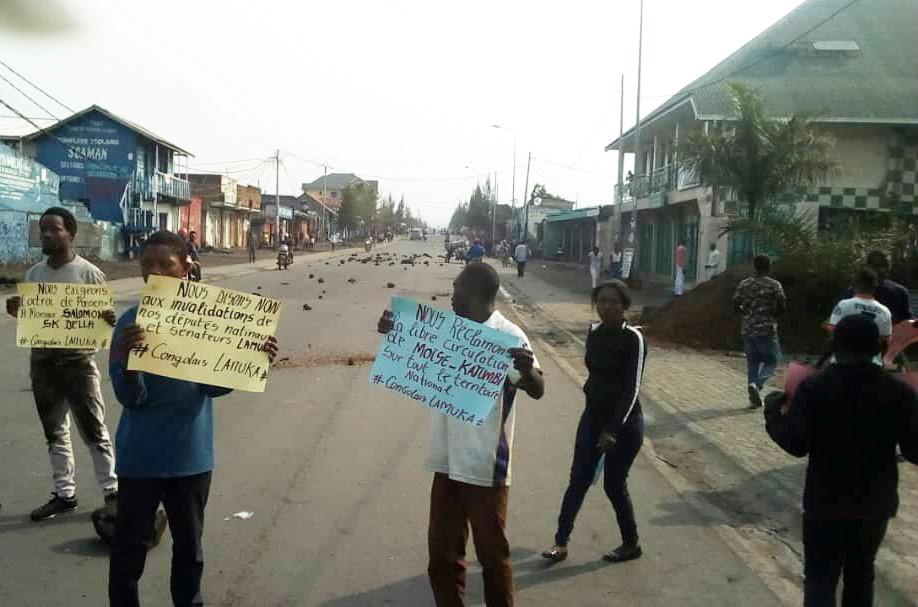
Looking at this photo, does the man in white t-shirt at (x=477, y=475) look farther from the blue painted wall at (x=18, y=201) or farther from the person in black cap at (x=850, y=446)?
the blue painted wall at (x=18, y=201)

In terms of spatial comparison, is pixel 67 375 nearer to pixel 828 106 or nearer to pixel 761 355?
pixel 761 355

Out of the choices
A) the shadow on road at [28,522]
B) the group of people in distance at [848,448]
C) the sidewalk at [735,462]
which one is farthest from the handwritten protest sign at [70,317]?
the sidewalk at [735,462]

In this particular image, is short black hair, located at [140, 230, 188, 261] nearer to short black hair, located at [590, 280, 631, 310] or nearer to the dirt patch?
short black hair, located at [590, 280, 631, 310]

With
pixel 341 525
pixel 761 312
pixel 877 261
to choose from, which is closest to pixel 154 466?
pixel 341 525

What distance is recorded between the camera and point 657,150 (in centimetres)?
3712

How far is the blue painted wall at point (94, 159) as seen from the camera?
136ft

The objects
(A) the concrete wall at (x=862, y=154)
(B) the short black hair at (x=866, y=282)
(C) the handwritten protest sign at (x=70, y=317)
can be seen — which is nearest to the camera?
(C) the handwritten protest sign at (x=70, y=317)

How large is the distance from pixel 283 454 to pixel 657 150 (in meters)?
32.4

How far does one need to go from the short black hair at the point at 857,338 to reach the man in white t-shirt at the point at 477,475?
120 centimetres

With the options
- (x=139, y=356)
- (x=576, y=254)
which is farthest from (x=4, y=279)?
(x=576, y=254)

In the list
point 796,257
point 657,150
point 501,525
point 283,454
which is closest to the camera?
point 501,525

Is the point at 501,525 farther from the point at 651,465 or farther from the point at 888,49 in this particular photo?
the point at 888,49

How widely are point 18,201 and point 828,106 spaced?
27.0m

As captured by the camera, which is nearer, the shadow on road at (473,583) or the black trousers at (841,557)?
the black trousers at (841,557)
